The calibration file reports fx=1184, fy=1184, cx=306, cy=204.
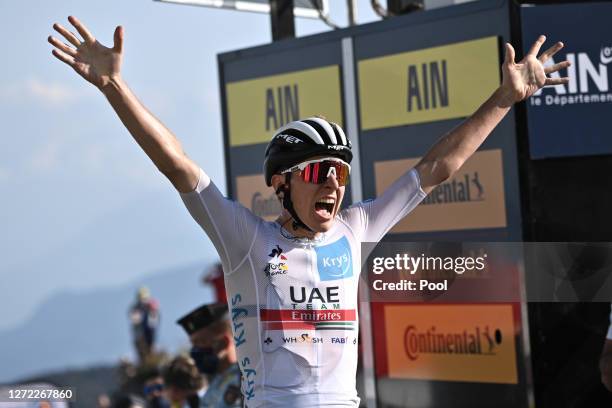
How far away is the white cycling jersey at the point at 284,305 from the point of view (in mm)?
4133

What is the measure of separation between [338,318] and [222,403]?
127 inches

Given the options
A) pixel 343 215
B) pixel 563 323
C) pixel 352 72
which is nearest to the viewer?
pixel 343 215

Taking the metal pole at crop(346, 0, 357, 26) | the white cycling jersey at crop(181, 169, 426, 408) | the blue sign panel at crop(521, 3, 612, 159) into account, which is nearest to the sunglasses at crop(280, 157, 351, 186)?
the white cycling jersey at crop(181, 169, 426, 408)

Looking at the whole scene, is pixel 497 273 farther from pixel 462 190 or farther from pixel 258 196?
pixel 258 196

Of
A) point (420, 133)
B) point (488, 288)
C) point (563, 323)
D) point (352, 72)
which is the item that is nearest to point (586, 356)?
point (563, 323)

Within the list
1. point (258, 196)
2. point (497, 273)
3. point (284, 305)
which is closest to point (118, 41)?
point (284, 305)

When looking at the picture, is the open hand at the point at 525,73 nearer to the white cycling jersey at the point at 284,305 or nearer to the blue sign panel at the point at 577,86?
the white cycling jersey at the point at 284,305

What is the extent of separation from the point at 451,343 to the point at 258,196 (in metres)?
1.80

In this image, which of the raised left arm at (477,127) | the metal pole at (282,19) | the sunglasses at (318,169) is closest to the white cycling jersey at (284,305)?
the sunglasses at (318,169)

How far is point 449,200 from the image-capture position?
6.77 metres

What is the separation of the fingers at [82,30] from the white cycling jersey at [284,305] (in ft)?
1.92

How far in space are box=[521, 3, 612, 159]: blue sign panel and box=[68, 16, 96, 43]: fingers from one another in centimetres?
308

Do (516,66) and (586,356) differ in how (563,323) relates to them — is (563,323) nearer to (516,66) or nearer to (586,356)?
(586,356)

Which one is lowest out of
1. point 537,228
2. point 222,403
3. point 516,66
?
point 222,403
